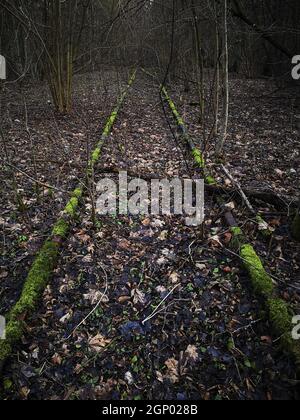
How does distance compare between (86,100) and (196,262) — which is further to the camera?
(86,100)

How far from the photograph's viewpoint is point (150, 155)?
20.6 feet

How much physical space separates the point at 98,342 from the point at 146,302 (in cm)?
60

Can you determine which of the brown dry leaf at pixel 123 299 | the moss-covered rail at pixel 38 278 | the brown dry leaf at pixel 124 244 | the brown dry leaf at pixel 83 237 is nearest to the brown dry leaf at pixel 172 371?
the brown dry leaf at pixel 123 299

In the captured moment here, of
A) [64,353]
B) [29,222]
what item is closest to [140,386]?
[64,353]

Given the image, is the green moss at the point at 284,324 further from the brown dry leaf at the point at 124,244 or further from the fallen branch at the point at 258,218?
the brown dry leaf at the point at 124,244

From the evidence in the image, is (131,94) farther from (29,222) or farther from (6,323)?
→ (6,323)

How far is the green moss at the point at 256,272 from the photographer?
2.81m

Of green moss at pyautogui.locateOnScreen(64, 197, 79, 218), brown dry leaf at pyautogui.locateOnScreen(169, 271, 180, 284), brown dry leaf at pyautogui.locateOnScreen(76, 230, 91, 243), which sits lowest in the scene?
brown dry leaf at pyautogui.locateOnScreen(169, 271, 180, 284)

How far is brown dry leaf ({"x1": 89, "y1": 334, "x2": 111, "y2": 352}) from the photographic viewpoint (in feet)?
Result: 8.41

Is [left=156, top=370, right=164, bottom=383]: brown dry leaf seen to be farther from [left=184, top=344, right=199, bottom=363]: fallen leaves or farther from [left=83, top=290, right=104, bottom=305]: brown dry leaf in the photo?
[left=83, top=290, right=104, bottom=305]: brown dry leaf

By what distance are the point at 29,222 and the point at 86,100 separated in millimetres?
7951

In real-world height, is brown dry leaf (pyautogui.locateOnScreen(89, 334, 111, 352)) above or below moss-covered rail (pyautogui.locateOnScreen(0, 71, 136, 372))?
below

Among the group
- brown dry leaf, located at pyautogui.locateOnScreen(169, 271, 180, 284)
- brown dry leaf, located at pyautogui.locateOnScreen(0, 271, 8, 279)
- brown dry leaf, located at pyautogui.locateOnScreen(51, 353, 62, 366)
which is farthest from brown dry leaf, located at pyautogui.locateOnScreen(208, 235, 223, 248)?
brown dry leaf, located at pyautogui.locateOnScreen(0, 271, 8, 279)

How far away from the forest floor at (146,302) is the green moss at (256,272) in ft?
0.42
